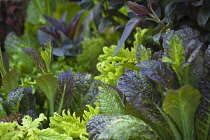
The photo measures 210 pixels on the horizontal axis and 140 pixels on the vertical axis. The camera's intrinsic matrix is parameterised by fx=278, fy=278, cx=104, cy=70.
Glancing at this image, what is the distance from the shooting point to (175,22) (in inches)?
34.1

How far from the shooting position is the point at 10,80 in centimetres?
81

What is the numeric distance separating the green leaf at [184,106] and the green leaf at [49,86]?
1.05 ft

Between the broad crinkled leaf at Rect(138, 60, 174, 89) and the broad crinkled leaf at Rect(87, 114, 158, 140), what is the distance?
0.10m

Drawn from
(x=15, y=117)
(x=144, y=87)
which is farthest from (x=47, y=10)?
(x=144, y=87)

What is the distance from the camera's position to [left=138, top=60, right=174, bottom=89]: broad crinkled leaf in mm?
545

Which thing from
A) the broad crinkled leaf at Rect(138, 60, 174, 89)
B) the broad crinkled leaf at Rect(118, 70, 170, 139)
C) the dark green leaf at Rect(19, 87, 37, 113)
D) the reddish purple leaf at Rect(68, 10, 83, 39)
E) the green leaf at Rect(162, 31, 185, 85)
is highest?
the reddish purple leaf at Rect(68, 10, 83, 39)

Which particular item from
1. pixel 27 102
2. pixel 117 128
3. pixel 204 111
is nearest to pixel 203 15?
pixel 204 111

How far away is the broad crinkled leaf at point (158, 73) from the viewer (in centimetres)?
54

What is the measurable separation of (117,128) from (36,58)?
0.36 metres

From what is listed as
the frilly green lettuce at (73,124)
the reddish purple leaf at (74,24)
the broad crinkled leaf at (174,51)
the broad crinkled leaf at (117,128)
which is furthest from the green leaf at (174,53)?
the reddish purple leaf at (74,24)

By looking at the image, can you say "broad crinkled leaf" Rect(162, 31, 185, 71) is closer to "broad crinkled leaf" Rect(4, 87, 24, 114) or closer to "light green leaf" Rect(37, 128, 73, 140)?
"light green leaf" Rect(37, 128, 73, 140)

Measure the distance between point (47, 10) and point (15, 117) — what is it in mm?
847

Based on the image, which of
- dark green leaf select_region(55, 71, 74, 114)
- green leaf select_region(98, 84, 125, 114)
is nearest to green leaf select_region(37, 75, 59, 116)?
dark green leaf select_region(55, 71, 74, 114)

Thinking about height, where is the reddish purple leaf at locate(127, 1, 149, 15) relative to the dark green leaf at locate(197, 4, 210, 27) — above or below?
above
